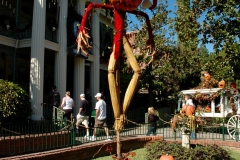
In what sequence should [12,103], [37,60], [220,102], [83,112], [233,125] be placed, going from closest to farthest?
[12,103], [83,112], [37,60], [233,125], [220,102]

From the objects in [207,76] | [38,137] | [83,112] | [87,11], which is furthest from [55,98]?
[87,11]

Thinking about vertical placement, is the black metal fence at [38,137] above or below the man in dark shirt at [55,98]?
below

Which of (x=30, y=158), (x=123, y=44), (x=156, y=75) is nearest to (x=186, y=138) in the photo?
(x=30, y=158)

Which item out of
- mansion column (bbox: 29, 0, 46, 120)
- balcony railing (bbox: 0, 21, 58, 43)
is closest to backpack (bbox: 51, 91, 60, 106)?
mansion column (bbox: 29, 0, 46, 120)

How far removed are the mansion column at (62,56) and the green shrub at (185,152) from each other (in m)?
7.36

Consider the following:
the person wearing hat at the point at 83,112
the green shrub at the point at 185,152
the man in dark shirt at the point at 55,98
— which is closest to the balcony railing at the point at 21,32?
the man in dark shirt at the point at 55,98

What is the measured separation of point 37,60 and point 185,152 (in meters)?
7.99

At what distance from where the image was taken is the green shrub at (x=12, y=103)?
952 centimetres

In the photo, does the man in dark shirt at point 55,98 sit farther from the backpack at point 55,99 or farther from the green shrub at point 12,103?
the green shrub at point 12,103

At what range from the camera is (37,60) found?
40.8 ft

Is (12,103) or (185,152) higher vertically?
(12,103)

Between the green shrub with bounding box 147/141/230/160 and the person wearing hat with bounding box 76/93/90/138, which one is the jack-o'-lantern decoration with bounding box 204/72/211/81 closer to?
the person wearing hat with bounding box 76/93/90/138

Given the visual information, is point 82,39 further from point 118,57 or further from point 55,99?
point 55,99

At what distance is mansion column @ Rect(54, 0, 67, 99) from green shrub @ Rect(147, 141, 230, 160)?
7.36 m
